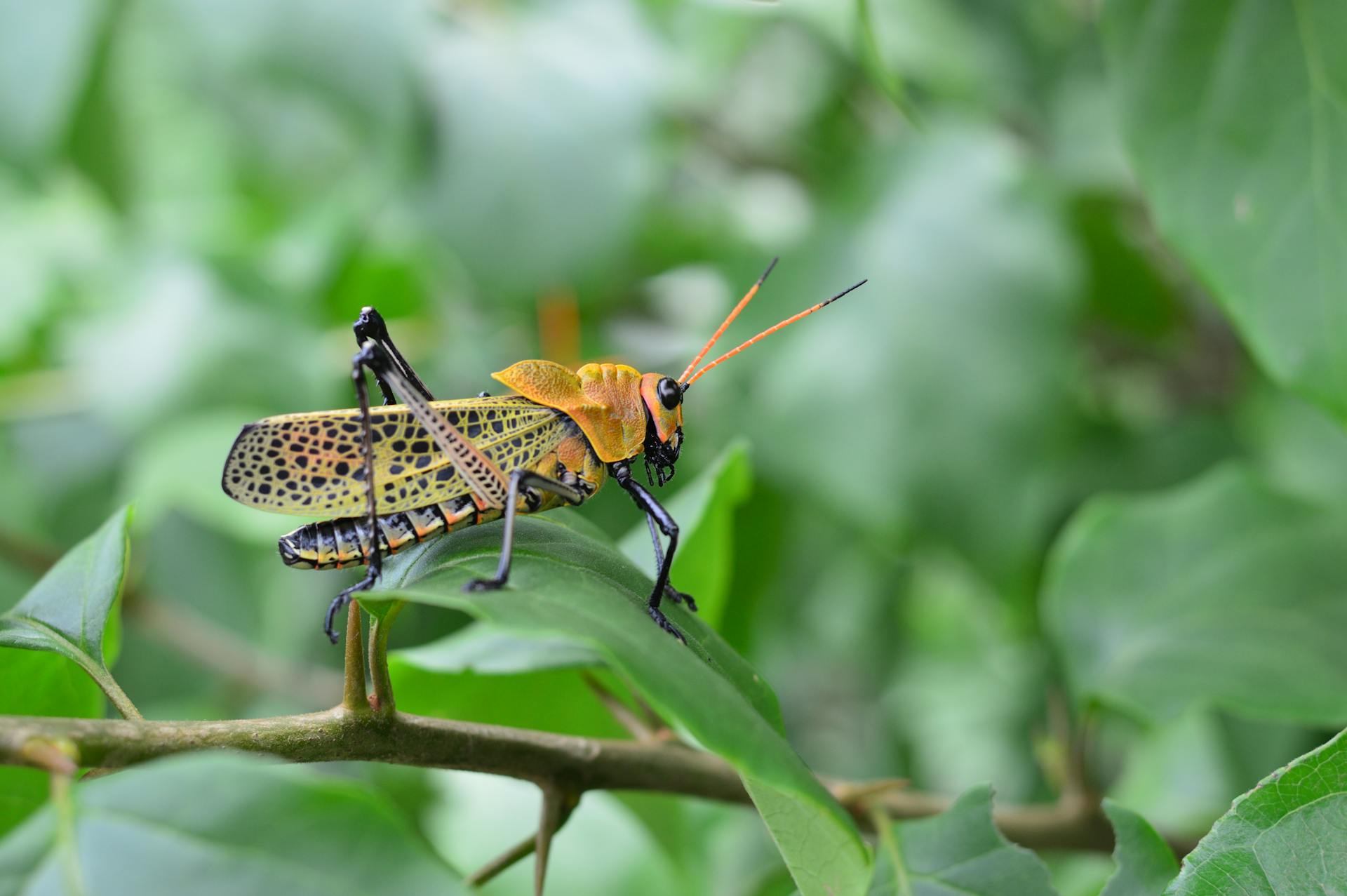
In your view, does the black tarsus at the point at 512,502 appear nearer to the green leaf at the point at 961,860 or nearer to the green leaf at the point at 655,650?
the green leaf at the point at 655,650

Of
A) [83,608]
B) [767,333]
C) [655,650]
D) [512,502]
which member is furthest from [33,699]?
[767,333]

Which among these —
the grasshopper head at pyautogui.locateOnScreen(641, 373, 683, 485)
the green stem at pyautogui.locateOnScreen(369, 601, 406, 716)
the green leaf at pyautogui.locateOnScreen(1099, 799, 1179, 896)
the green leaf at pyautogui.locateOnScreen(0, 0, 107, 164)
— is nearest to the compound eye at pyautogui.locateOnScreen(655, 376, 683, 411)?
the grasshopper head at pyautogui.locateOnScreen(641, 373, 683, 485)

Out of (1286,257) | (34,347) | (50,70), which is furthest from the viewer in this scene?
(34,347)

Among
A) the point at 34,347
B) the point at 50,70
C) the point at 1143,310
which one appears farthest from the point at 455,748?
the point at 34,347

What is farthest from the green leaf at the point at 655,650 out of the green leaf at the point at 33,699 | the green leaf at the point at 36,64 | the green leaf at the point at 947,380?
the green leaf at the point at 36,64

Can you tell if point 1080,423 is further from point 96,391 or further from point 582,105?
point 96,391

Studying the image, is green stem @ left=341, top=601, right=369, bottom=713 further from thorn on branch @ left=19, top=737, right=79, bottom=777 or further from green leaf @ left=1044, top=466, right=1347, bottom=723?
green leaf @ left=1044, top=466, right=1347, bottom=723
